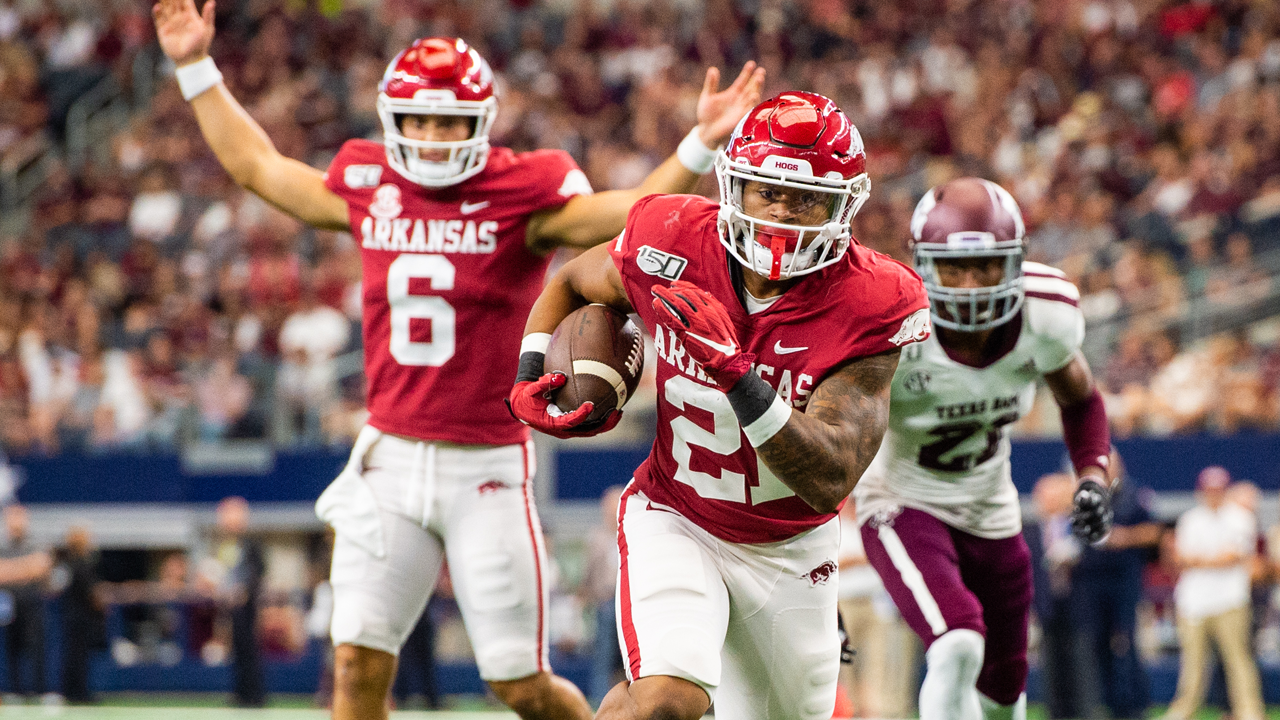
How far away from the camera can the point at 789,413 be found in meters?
3.08

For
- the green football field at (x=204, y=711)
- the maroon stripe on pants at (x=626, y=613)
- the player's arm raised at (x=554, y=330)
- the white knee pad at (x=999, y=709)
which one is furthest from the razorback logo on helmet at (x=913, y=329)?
the green football field at (x=204, y=711)

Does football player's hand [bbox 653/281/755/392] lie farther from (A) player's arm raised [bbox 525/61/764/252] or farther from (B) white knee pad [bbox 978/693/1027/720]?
(B) white knee pad [bbox 978/693/1027/720]

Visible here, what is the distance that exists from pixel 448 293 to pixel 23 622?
8.26m

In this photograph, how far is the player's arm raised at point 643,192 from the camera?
439cm

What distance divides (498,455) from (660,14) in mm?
12518

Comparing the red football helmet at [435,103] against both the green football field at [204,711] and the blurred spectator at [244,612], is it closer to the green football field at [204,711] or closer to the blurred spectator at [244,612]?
the green football field at [204,711]

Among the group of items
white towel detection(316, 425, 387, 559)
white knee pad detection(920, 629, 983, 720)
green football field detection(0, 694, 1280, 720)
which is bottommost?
green football field detection(0, 694, 1280, 720)

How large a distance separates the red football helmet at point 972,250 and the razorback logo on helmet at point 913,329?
100 cm

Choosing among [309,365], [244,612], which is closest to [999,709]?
[244,612]

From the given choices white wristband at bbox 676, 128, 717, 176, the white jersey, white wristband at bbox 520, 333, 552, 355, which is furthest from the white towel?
the white jersey

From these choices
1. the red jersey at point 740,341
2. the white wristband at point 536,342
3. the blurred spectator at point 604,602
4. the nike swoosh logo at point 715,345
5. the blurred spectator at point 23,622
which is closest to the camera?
the nike swoosh logo at point 715,345

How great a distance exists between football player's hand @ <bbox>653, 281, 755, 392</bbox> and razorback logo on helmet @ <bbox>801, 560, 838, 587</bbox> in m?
0.76

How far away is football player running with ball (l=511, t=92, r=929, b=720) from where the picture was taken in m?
3.27

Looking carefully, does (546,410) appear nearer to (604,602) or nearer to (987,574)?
(987,574)
